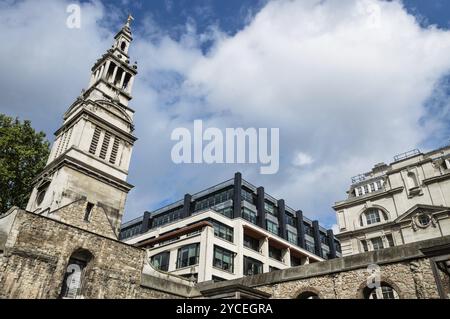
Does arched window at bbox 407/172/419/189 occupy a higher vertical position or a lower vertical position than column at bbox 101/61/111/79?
lower

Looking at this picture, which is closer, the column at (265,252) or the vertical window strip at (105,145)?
the vertical window strip at (105,145)

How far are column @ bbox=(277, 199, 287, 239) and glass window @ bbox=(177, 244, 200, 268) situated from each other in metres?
17.5

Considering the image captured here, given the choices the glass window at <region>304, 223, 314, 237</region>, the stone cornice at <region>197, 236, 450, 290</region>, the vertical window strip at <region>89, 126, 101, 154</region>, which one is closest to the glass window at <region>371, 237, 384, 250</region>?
the stone cornice at <region>197, 236, 450, 290</region>

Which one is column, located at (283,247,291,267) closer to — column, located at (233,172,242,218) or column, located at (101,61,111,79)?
column, located at (233,172,242,218)

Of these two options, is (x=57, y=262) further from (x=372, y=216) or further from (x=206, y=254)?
(x=372, y=216)

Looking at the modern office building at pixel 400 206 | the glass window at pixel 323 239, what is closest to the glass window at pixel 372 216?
the modern office building at pixel 400 206

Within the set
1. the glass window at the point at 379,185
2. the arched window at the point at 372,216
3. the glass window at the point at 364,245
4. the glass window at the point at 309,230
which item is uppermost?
the glass window at the point at 309,230

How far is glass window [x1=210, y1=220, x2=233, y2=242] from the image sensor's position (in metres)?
41.0

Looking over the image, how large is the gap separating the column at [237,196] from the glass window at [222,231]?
103 inches

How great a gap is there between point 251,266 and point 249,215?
24.4 ft

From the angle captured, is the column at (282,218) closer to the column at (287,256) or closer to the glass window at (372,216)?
the column at (287,256)

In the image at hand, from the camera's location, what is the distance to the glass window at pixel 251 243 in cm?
4525

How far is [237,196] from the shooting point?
150 feet
